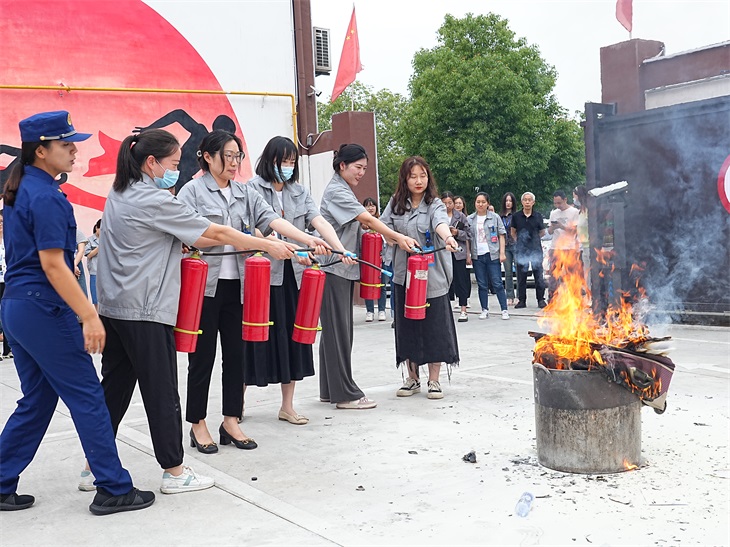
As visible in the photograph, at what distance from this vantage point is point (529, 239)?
12211mm

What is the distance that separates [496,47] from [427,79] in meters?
3.81

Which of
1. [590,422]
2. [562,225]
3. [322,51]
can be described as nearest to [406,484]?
[590,422]

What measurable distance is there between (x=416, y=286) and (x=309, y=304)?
116cm

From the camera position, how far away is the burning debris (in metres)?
4.12

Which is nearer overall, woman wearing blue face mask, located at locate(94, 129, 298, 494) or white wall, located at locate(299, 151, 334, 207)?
woman wearing blue face mask, located at locate(94, 129, 298, 494)

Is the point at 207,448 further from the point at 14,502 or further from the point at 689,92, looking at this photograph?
the point at 689,92

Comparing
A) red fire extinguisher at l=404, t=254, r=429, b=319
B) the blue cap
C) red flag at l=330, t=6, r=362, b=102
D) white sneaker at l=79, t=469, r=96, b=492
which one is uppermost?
red flag at l=330, t=6, r=362, b=102

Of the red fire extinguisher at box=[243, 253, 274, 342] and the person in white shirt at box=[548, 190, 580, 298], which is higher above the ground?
the person in white shirt at box=[548, 190, 580, 298]

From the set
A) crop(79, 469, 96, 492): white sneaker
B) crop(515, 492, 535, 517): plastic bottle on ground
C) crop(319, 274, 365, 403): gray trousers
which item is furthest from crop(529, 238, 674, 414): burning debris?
crop(79, 469, 96, 492): white sneaker

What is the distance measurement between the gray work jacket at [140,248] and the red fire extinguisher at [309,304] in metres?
1.26

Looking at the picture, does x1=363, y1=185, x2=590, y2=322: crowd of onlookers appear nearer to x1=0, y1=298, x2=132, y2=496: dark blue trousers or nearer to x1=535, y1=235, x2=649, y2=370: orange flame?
x1=535, y1=235, x2=649, y2=370: orange flame

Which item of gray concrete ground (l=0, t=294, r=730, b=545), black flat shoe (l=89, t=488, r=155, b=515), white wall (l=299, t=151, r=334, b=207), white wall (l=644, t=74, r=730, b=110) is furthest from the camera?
white wall (l=299, t=151, r=334, b=207)

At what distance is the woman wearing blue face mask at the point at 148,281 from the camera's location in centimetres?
396

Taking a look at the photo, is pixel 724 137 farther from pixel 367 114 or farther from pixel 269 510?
pixel 269 510
